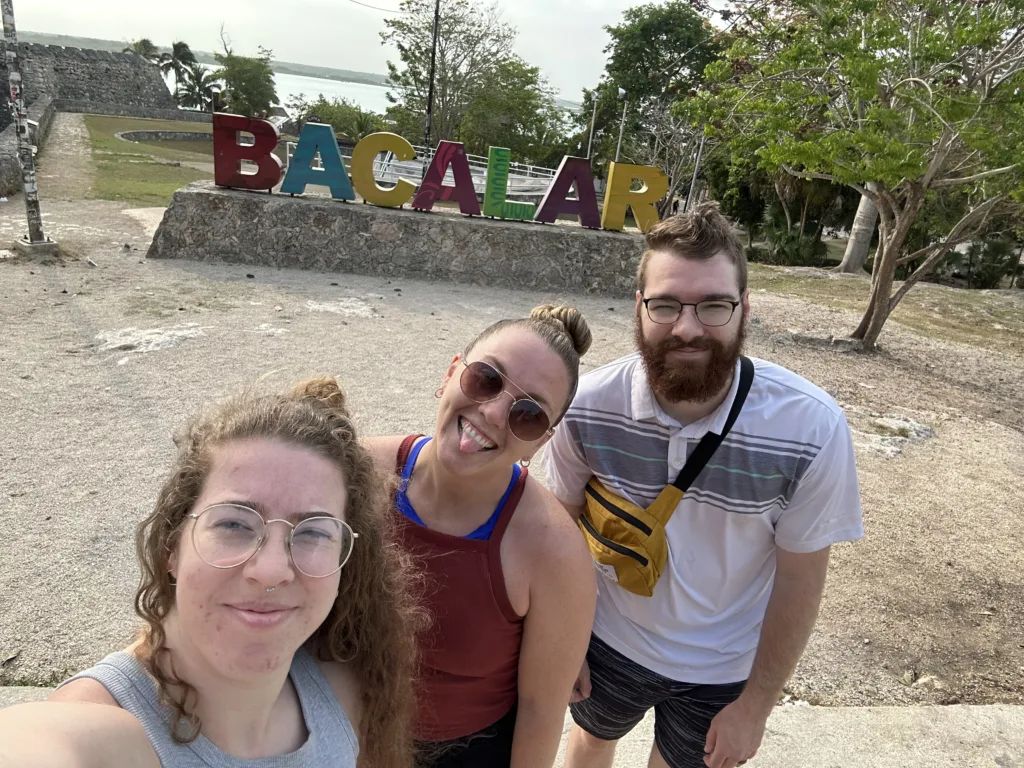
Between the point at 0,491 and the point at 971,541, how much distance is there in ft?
19.8

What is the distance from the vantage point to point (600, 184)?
3741 centimetres

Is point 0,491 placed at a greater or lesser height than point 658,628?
lesser

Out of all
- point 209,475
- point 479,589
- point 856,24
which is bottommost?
point 479,589

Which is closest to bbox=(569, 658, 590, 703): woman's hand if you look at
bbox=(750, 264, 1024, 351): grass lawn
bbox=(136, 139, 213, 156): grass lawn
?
bbox=(750, 264, 1024, 351): grass lawn

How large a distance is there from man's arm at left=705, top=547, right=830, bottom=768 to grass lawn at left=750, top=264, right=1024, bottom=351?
34.6ft

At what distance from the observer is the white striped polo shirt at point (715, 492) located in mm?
1748

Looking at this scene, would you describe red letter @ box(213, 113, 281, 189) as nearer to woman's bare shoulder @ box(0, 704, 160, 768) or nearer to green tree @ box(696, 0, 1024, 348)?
green tree @ box(696, 0, 1024, 348)

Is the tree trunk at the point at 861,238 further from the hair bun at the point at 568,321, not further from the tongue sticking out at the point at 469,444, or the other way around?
the tongue sticking out at the point at 469,444

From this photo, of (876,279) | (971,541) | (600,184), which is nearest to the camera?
(971,541)

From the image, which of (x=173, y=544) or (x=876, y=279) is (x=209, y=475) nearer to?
(x=173, y=544)

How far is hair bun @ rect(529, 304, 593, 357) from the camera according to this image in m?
1.72

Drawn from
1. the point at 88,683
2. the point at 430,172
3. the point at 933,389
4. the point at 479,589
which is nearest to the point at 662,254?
the point at 479,589

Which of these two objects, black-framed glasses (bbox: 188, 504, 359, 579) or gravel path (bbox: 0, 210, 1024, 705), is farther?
gravel path (bbox: 0, 210, 1024, 705)

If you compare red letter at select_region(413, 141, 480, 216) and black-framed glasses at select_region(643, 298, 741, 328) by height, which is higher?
red letter at select_region(413, 141, 480, 216)
